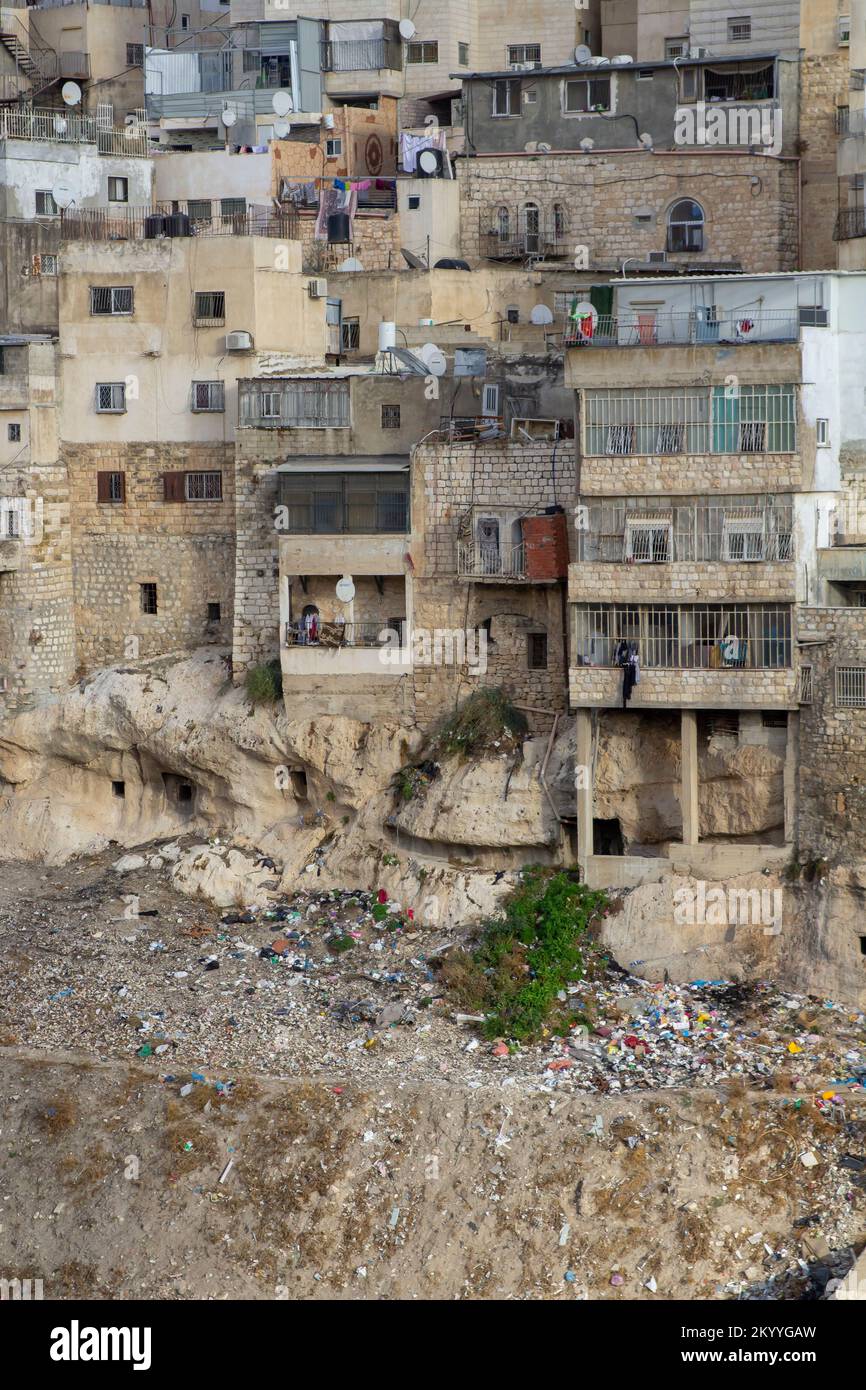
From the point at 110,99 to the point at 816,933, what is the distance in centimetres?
2921

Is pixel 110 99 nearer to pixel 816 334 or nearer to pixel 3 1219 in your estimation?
pixel 816 334

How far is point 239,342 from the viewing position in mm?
49156

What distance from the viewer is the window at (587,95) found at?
55125 millimetres

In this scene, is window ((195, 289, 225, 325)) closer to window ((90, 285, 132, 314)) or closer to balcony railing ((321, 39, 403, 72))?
window ((90, 285, 132, 314))

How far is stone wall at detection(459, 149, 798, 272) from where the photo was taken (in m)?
53.2

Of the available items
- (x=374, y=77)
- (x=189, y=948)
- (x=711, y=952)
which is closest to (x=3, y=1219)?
(x=189, y=948)

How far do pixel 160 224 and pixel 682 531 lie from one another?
14335mm

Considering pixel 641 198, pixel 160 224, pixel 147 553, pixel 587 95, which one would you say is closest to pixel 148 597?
pixel 147 553

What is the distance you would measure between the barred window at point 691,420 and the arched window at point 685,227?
11.5m

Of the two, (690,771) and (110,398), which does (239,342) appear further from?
(690,771)

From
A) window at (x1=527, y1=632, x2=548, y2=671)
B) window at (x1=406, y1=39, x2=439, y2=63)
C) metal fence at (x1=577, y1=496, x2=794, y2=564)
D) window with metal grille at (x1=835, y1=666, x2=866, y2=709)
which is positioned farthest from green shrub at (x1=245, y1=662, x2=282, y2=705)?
window at (x1=406, y1=39, x2=439, y2=63)

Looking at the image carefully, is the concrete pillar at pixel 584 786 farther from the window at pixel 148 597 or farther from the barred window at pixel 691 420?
the window at pixel 148 597

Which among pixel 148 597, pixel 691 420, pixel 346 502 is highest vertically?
pixel 691 420

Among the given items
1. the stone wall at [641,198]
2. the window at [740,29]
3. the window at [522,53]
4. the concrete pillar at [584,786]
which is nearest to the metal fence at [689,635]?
the concrete pillar at [584,786]
